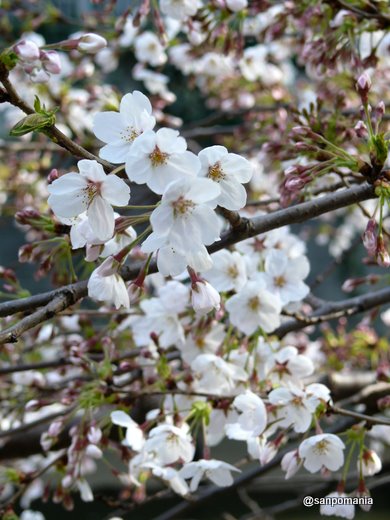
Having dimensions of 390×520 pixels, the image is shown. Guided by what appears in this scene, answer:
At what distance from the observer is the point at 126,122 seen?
996 mm

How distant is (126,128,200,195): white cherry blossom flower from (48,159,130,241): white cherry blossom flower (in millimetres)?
46

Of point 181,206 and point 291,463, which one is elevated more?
point 181,206

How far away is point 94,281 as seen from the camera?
1.03 metres

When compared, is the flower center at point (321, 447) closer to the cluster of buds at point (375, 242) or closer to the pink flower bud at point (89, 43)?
the cluster of buds at point (375, 242)

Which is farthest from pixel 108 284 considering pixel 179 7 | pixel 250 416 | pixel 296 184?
pixel 179 7

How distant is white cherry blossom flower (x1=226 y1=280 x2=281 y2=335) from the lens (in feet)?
5.04

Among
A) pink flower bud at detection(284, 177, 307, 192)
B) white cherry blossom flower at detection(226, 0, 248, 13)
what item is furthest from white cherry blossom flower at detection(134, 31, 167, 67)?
pink flower bud at detection(284, 177, 307, 192)

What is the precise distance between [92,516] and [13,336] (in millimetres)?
5836

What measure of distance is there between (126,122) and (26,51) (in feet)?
1.04

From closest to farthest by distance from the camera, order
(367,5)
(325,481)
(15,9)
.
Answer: (367,5) < (325,481) < (15,9)

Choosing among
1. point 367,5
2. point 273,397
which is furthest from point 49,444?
point 367,5

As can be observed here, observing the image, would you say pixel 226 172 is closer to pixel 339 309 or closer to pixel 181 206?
pixel 181 206

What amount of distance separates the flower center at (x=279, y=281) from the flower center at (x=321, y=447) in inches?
17.2

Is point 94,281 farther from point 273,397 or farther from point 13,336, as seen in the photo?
point 273,397
